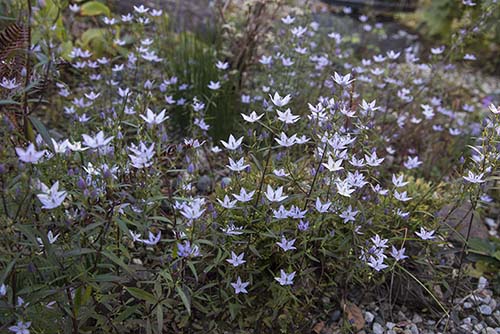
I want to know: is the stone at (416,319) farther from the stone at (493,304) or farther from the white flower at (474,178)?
the white flower at (474,178)

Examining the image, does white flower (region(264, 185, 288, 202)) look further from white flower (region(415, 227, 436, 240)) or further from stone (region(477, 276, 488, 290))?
stone (region(477, 276, 488, 290))

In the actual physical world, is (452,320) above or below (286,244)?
below

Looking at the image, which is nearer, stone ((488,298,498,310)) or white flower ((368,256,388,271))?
white flower ((368,256,388,271))

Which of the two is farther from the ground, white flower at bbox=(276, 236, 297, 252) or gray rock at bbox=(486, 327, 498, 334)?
white flower at bbox=(276, 236, 297, 252)

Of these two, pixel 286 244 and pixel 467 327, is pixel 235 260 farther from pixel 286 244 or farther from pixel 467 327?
pixel 467 327

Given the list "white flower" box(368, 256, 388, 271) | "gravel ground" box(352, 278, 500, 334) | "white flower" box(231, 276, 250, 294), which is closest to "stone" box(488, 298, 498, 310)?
"gravel ground" box(352, 278, 500, 334)

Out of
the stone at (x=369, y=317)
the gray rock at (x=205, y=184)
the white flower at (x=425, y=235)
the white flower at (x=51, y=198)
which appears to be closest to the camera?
the white flower at (x=51, y=198)

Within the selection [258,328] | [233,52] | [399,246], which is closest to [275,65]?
[233,52]

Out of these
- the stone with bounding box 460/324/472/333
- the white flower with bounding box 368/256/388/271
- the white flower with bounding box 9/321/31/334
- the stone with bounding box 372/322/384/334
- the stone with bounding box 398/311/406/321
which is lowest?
the stone with bounding box 398/311/406/321

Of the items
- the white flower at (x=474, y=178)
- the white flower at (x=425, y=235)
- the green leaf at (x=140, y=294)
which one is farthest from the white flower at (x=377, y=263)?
the green leaf at (x=140, y=294)

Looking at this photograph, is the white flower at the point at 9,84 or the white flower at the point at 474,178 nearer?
the white flower at the point at 9,84

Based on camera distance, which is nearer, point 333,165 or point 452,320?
point 333,165

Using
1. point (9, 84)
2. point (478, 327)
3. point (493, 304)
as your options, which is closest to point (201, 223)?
point (9, 84)

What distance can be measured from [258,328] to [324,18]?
445cm
